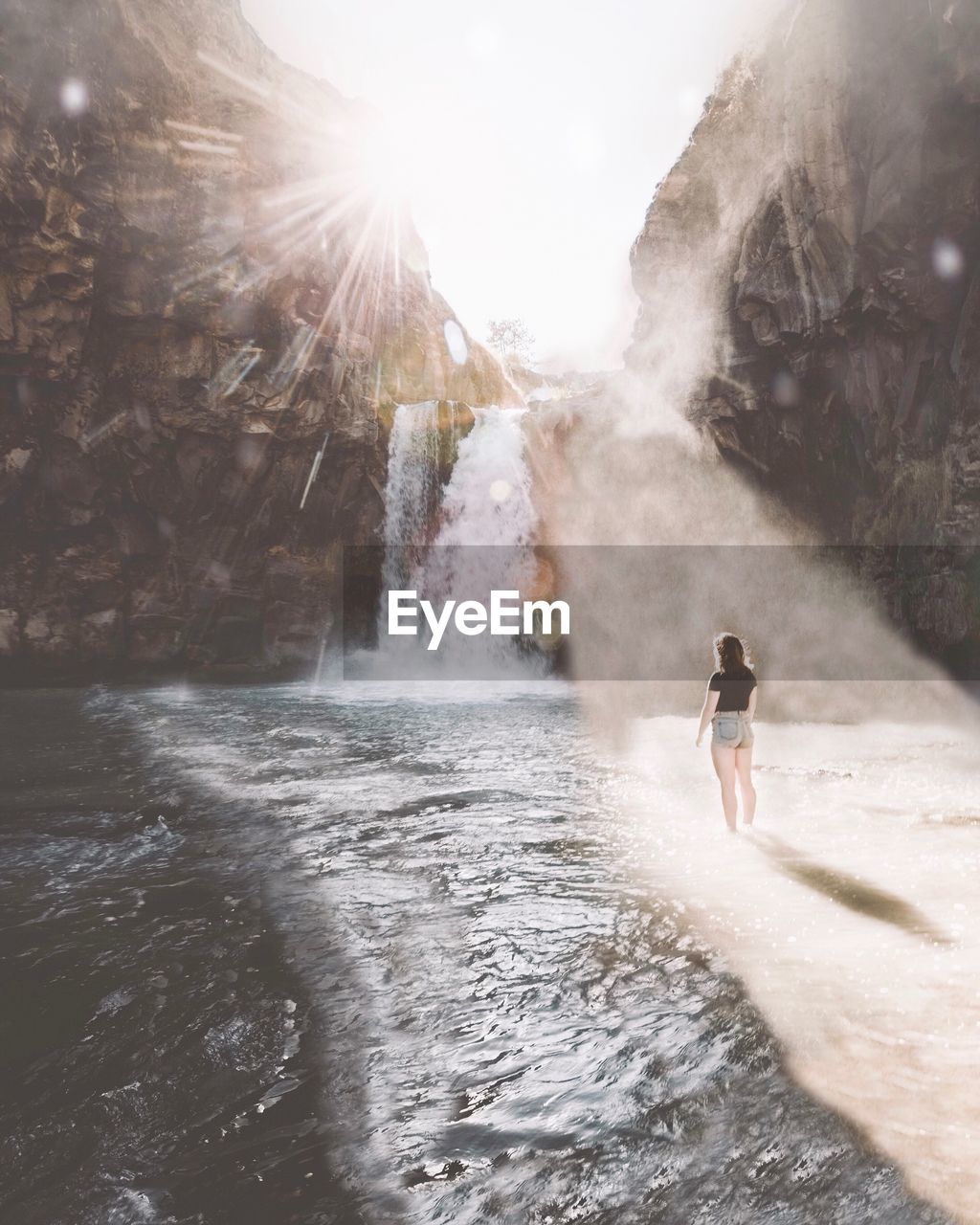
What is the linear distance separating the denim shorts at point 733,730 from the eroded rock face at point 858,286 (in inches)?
488

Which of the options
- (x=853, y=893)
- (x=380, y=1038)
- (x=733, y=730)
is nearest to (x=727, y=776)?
(x=733, y=730)

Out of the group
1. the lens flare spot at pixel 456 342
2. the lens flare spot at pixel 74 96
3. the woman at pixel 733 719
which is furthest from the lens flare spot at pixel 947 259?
the lens flare spot at pixel 456 342

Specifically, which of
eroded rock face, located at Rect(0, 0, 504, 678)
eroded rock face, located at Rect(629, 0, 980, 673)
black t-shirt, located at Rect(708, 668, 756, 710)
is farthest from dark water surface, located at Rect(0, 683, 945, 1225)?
eroded rock face, located at Rect(0, 0, 504, 678)

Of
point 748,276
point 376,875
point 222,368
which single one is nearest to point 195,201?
point 222,368

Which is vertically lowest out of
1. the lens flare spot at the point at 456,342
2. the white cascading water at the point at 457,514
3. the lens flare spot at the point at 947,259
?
the white cascading water at the point at 457,514

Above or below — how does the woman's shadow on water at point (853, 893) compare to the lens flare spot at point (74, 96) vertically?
below

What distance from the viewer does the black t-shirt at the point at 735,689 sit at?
281 inches

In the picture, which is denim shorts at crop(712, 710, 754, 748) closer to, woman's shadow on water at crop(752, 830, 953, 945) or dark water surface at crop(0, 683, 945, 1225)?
woman's shadow on water at crop(752, 830, 953, 945)

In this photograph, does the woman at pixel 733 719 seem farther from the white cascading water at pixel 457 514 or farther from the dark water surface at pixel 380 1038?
the white cascading water at pixel 457 514

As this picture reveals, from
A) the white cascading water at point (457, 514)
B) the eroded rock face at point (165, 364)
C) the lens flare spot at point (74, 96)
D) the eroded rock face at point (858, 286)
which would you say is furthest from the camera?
the white cascading water at point (457, 514)

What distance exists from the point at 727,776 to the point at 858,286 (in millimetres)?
14840

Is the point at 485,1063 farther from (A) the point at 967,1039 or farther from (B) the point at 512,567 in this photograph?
(B) the point at 512,567

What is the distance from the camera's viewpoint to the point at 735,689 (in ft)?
23.4

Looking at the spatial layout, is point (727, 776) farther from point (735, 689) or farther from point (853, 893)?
point (853, 893)
